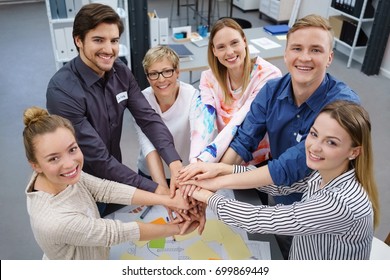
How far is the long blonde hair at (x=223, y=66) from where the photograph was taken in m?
2.10

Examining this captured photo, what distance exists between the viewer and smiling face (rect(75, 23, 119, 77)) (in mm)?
1801

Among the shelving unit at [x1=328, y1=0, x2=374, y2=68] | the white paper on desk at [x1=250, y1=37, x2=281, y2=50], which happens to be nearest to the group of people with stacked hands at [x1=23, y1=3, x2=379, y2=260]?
the white paper on desk at [x1=250, y1=37, x2=281, y2=50]

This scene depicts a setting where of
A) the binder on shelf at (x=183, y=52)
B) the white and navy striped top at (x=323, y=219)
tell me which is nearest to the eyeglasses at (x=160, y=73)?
the white and navy striped top at (x=323, y=219)

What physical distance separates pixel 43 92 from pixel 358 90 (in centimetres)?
421

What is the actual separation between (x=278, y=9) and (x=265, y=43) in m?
3.16

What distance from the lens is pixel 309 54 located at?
163cm

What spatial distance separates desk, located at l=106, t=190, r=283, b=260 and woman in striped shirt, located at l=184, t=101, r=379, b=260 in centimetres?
18

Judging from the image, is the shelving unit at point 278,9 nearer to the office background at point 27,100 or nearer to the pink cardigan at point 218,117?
the office background at point 27,100

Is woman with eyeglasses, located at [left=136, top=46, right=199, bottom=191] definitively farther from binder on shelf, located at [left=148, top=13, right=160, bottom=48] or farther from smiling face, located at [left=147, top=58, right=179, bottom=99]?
binder on shelf, located at [left=148, top=13, right=160, bottom=48]
